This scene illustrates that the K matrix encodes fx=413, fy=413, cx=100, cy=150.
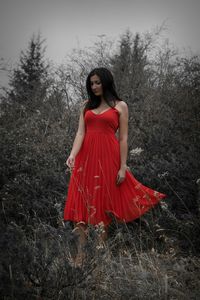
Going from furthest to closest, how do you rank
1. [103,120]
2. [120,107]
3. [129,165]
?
[129,165] < [120,107] < [103,120]

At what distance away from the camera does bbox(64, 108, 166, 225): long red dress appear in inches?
162

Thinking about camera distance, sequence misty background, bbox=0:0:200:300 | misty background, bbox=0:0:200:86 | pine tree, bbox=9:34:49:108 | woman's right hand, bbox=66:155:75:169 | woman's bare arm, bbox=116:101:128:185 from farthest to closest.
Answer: misty background, bbox=0:0:200:86, pine tree, bbox=9:34:49:108, woman's bare arm, bbox=116:101:128:185, woman's right hand, bbox=66:155:75:169, misty background, bbox=0:0:200:300

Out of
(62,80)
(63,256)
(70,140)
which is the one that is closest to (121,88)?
(62,80)

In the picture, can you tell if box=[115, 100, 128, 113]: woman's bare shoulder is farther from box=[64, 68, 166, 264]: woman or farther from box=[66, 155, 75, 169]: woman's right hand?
box=[66, 155, 75, 169]: woman's right hand

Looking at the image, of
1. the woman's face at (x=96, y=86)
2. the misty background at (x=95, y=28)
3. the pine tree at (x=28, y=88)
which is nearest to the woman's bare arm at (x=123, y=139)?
the woman's face at (x=96, y=86)

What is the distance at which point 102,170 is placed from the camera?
13.6ft

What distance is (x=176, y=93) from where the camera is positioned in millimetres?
8320

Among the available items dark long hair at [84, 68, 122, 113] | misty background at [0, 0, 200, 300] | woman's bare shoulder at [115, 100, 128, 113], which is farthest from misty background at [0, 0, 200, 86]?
woman's bare shoulder at [115, 100, 128, 113]

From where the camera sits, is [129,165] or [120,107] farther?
[129,165]

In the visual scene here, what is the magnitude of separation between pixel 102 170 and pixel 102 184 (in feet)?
0.47

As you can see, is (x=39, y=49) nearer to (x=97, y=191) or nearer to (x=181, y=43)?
(x=181, y=43)

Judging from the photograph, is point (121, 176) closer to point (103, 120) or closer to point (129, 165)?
point (103, 120)

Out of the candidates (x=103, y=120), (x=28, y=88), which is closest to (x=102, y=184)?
(x=103, y=120)

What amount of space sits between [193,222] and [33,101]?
8.27 meters
